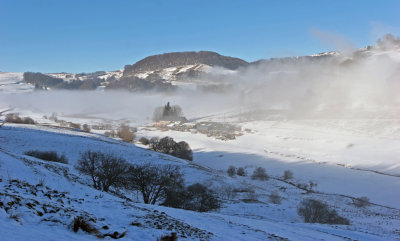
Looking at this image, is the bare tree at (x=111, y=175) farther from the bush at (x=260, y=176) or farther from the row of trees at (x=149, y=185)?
the bush at (x=260, y=176)

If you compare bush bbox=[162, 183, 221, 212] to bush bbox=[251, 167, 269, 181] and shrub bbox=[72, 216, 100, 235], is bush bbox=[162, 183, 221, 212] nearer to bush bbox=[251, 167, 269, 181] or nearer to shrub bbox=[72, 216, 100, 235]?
shrub bbox=[72, 216, 100, 235]

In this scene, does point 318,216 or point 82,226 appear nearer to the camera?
point 82,226

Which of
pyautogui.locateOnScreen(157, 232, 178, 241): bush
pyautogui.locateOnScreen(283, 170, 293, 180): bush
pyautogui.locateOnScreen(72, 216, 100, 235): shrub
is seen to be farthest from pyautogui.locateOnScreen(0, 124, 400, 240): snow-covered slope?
pyautogui.locateOnScreen(283, 170, 293, 180): bush

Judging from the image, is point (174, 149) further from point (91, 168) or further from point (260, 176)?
point (91, 168)

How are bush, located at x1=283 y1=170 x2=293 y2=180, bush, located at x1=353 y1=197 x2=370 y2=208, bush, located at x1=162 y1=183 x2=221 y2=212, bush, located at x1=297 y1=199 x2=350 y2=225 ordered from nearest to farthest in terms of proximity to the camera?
bush, located at x1=162 y1=183 x2=221 y2=212
bush, located at x1=297 y1=199 x2=350 y2=225
bush, located at x1=353 y1=197 x2=370 y2=208
bush, located at x1=283 y1=170 x2=293 y2=180

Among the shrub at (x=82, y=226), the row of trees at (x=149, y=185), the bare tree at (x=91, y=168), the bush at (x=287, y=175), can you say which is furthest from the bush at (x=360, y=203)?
the shrub at (x=82, y=226)

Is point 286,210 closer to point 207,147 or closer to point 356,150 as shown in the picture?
point 207,147

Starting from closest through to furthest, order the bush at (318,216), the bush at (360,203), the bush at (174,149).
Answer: the bush at (318,216)
the bush at (360,203)
the bush at (174,149)

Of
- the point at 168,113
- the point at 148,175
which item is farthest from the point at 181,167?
the point at 168,113

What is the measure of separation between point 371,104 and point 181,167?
597 ft

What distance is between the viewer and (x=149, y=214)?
12.1 metres

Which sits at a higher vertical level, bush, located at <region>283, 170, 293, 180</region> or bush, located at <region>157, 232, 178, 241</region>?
bush, located at <region>157, 232, 178, 241</region>

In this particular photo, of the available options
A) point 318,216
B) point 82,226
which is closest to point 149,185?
point 82,226

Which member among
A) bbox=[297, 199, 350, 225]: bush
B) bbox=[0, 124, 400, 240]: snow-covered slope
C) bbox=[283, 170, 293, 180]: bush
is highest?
bbox=[0, 124, 400, 240]: snow-covered slope
